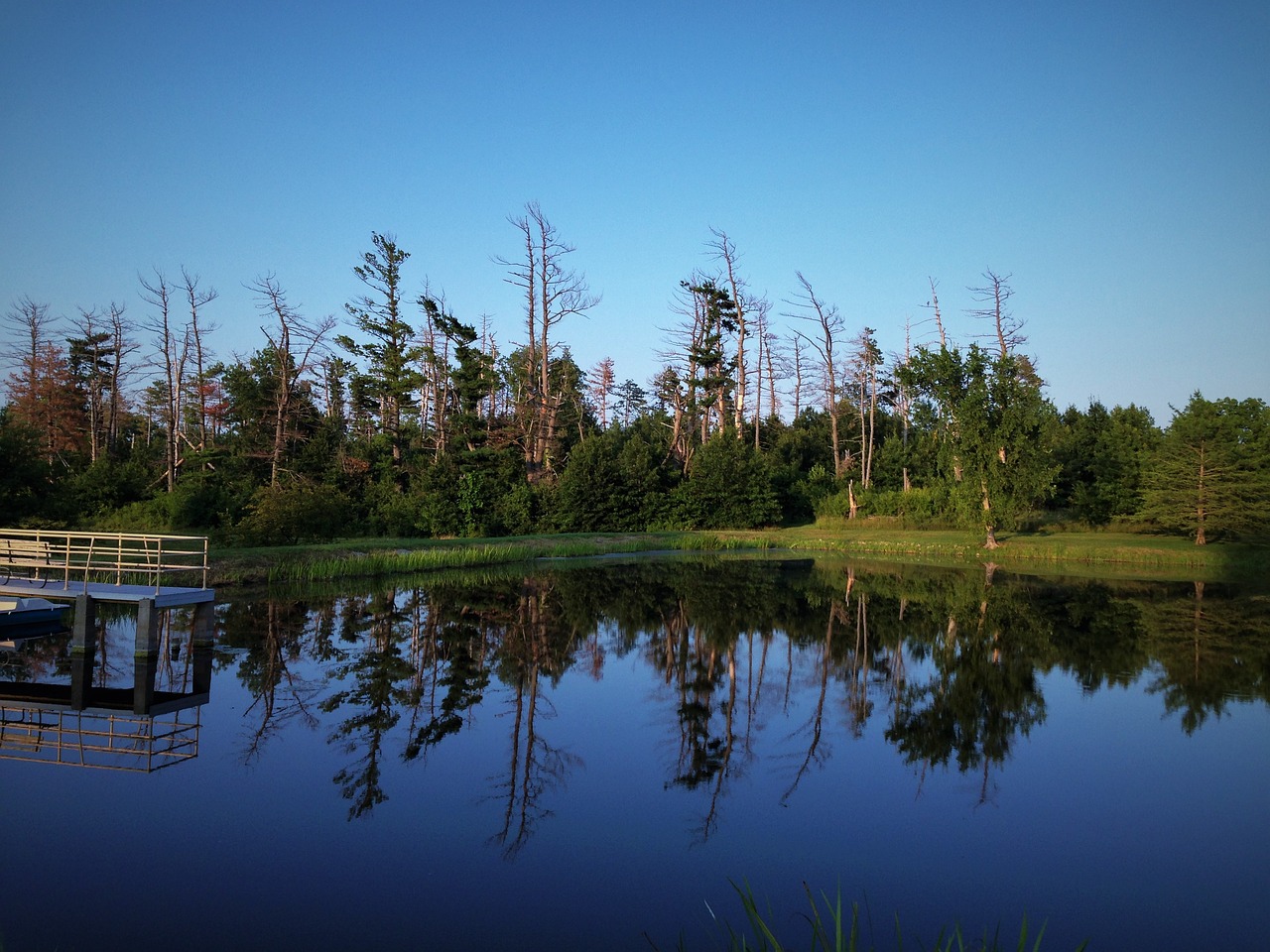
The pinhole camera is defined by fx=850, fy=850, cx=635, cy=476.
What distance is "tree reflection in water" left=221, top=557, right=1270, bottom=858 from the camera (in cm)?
1055

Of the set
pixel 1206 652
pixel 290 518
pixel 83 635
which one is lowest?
pixel 1206 652

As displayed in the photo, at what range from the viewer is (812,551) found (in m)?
38.2

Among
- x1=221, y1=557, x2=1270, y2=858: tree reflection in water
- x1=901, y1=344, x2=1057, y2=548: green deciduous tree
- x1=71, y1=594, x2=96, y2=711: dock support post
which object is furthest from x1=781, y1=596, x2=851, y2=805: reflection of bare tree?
x1=901, y1=344, x2=1057, y2=548: green deciduous tree

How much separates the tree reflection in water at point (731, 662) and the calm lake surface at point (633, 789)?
3.4 inches

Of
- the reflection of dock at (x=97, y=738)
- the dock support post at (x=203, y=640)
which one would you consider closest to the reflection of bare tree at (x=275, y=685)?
the dock support post at (x=203, y=640)

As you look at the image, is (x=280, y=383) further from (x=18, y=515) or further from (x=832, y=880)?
(x=832, y=880)

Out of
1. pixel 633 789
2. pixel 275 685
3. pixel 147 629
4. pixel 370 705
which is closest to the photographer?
pixel 633 789

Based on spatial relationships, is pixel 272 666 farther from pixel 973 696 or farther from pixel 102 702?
pixel 973 696

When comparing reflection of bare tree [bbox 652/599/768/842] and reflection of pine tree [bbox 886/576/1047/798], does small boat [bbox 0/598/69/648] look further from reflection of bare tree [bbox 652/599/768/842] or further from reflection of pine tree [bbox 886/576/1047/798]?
reflection of pine tree [bbox 886/576/1047/798]

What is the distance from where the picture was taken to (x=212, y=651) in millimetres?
14984

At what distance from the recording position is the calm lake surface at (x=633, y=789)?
657 cm

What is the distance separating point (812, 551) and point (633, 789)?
98.0 ft

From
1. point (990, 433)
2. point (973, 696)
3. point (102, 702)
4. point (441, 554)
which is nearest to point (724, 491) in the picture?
point (990, 433)

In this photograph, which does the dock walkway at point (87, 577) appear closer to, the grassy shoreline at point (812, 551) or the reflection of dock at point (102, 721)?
the reflection of dock at point (102, 721)
